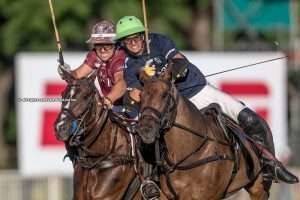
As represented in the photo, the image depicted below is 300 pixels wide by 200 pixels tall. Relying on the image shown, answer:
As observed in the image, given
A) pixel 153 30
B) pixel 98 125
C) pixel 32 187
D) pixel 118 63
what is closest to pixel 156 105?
pixel 98 125

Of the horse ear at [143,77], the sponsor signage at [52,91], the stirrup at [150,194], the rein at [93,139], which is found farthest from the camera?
the sponsor signage at [52,91]

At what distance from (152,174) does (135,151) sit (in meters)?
0.37

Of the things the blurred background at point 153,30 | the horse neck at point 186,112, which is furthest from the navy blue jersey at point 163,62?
the blurred background at point 153,30

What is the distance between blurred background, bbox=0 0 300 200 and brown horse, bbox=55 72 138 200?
696cm

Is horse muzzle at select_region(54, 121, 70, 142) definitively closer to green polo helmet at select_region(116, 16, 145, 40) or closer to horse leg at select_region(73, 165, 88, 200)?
horse leg at select_region(73, 165, 88, 200)

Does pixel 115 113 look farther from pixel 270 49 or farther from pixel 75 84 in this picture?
pixel 270 49

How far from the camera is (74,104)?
14211 millimetres

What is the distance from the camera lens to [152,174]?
1479 centimetres

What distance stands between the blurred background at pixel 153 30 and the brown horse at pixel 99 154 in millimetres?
6962

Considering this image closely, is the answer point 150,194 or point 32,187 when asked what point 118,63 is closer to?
point 150,194

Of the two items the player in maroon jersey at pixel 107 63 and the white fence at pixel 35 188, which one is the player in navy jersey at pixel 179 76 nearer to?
the player in maroon jersey at pixel 107 63

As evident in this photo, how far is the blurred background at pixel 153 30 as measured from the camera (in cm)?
2423

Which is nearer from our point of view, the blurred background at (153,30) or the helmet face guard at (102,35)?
the helmet face guard at (102,35)

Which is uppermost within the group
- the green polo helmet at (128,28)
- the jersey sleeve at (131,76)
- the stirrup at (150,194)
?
the green polo helmet at (128,28)
